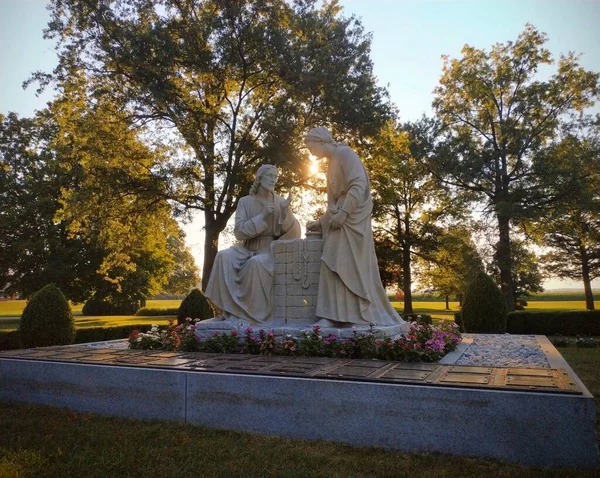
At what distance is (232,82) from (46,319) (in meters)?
10.8

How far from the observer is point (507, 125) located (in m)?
22.8

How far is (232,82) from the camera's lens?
17.9 metres

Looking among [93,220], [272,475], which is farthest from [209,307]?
[272,475]

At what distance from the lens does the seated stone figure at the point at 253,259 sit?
741 centimetres

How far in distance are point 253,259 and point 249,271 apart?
190 millimetres

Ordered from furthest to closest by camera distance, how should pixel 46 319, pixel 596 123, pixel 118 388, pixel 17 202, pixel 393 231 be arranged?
pixel 393 231 → pixel 17 202 → pixel 596 123 → pixel 46 319 → pixel 118 388

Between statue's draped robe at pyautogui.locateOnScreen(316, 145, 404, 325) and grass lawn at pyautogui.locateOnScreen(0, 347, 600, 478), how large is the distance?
2538 mm

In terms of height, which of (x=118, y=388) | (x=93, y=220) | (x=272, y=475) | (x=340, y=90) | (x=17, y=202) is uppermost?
(x=340, y=90)

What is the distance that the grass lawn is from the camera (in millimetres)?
3691

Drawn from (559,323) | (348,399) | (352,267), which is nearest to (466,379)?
(348,399)

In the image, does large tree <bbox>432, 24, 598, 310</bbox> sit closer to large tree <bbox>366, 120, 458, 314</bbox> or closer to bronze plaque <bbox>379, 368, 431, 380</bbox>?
large tree <bbox>366, 120, 458, 314</bbox>

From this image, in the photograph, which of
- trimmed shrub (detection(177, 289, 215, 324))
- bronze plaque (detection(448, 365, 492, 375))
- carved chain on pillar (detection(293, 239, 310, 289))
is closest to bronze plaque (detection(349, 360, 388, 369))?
bronze plaque (detection(448, 365, 492, 375))

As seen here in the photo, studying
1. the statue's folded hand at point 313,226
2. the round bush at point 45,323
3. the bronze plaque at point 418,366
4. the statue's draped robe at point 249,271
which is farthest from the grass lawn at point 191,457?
the round bush at point 45,323

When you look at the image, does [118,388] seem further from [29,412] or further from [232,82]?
[232,82]
